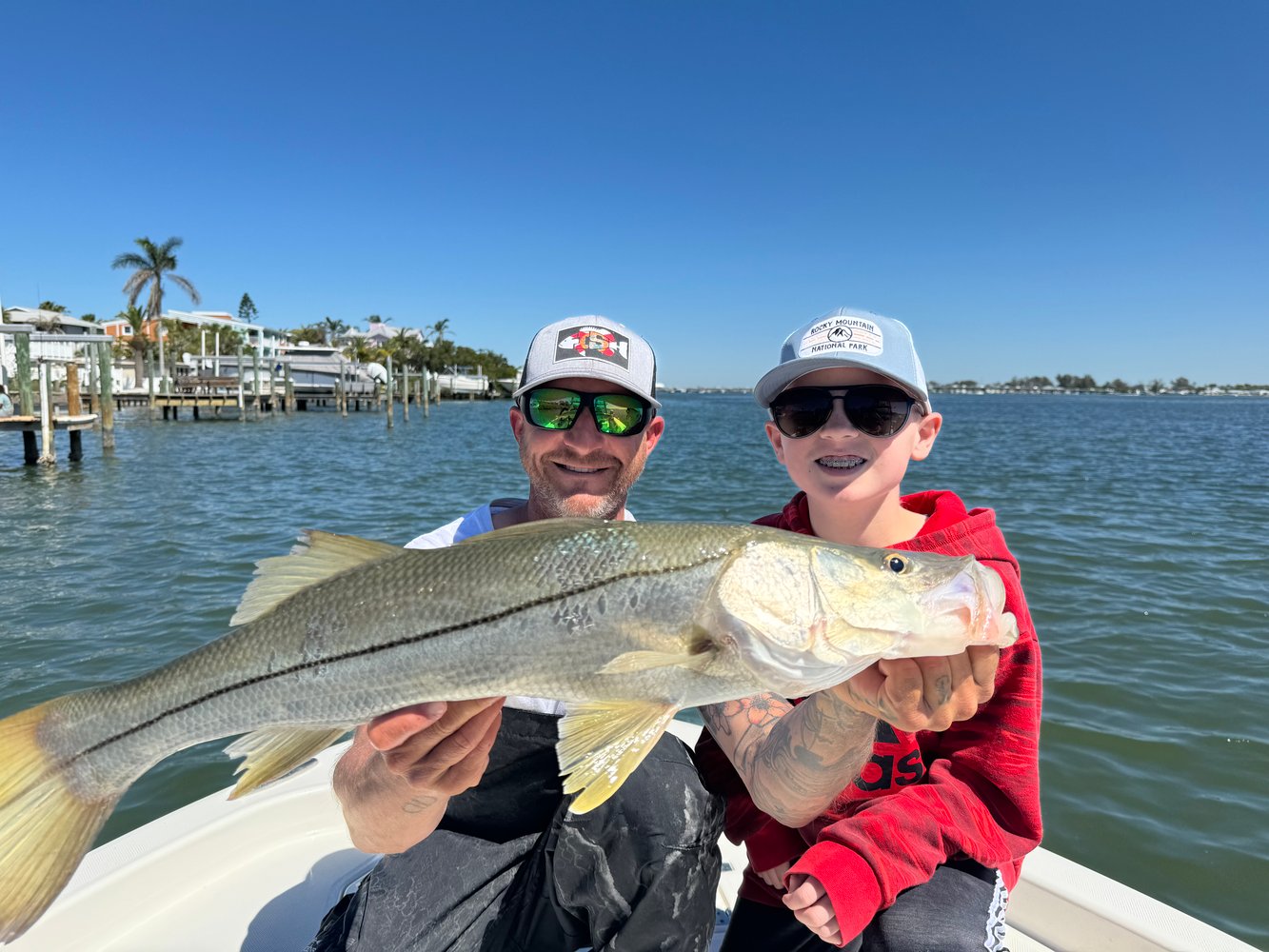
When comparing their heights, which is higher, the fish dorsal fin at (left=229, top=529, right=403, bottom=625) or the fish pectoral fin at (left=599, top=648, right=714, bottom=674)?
the fish dorsal fin at (left=229, top=529, right=403, bottom=625)

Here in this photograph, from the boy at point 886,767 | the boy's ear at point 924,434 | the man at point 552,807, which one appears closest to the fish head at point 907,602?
the man at point 552,807

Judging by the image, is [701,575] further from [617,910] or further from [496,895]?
[496,895]

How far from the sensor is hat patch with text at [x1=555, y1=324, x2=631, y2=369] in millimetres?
3320

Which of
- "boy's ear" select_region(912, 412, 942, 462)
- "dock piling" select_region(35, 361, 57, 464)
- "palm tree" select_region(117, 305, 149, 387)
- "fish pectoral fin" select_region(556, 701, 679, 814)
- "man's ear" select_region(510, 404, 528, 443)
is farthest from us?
"palm tree" select_region(117, 305, 149, 387)

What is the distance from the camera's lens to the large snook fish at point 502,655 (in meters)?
1.95

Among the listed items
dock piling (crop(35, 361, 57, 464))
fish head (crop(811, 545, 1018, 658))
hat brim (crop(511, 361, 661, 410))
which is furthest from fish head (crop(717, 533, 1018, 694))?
dock piling (crop(35, 361, 57, 464))

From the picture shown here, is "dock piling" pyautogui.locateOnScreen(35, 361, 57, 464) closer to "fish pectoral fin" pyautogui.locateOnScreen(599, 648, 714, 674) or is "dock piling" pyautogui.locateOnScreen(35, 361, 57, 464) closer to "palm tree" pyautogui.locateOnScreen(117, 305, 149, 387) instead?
"fish pectoral fin" pyautogui.locateOnScreen(599, 648, 714, 674)

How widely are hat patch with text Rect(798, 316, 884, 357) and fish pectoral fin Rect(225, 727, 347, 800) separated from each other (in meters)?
2.18

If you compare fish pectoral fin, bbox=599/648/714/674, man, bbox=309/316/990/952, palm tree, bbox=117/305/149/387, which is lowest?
man, bbox=309/316/990/952

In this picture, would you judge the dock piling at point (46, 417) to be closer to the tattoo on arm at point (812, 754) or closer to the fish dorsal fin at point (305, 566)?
the fish dorsal fin at point (305, 566)

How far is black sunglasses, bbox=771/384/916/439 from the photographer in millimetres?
2973

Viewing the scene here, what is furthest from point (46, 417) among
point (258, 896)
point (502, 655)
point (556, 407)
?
point (502, 655)

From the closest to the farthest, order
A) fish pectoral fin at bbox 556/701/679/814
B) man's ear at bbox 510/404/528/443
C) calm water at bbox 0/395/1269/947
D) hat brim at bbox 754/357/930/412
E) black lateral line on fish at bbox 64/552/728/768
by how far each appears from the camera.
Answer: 1. fish pectoral fin at bbox 556/701/679/814
2. black lateral line on fish at bbox 64/552/728/768
3. hat brim at bbox 754/357/930/412
4. man's ear at bbox 510/404/528/443
5. calm water at bbox 0/395/1269/947

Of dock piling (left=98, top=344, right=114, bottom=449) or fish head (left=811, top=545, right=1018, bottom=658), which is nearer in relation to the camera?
fish head (left=811, top=545, right=1018, bottom=658)
